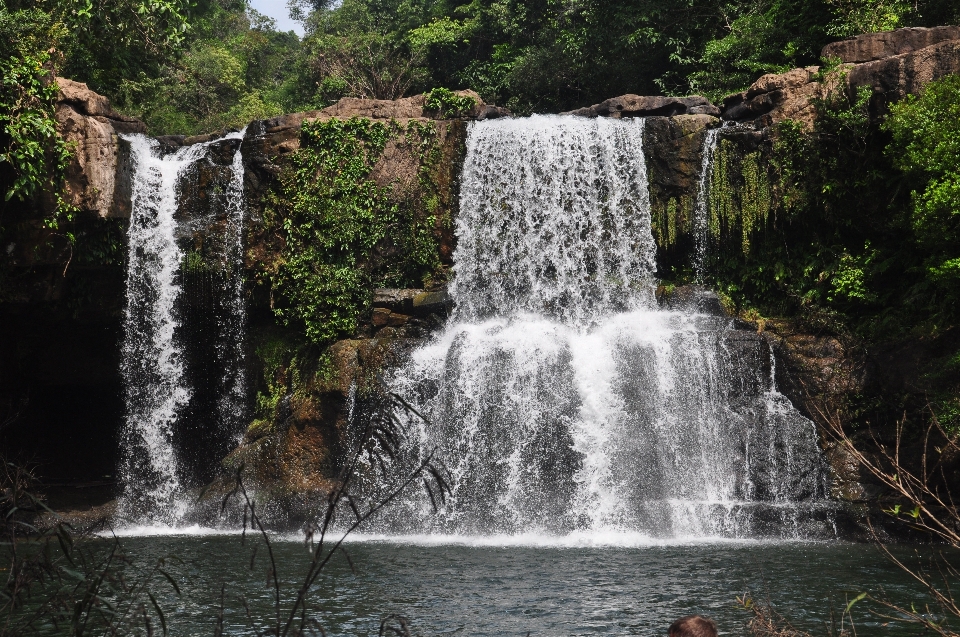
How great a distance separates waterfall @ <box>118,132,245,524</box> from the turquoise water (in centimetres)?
447

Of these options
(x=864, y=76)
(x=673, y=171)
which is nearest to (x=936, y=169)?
(x=864, y=76)

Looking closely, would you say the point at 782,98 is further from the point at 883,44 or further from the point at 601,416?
the point at 601,416

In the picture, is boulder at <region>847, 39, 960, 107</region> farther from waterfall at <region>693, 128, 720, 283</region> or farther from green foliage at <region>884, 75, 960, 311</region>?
waterfall at <region>693, 128, 720, 283</region>

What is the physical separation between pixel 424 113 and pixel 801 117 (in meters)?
7.97

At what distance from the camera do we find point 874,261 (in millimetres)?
16781

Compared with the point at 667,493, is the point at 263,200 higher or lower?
higher

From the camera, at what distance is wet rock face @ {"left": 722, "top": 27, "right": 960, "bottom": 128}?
15.8 m

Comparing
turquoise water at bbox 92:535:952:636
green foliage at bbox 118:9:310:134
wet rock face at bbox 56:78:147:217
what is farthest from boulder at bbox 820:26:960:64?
green foliage at bbox 118:9:310:134

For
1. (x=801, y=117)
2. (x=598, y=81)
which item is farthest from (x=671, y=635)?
(x=598, y=81)

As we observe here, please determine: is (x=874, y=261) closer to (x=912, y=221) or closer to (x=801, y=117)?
(x=912, y=221)

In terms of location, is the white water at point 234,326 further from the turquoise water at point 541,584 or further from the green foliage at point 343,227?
the turquoise water at point 541,584

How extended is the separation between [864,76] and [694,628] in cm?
1500

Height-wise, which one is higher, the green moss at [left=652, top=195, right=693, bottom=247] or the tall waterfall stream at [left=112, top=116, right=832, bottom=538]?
the green moss at [left=652, top=195, right=693, bottom=247]

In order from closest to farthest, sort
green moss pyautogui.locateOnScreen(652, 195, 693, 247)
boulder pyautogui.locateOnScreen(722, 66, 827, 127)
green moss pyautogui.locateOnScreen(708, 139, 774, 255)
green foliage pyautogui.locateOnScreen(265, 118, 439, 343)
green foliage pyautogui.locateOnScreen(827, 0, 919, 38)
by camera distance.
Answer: boulder pyautogui.locateOnScreen(722, 66, 827, 127) < green foliage pyautogui.locateOnScreen(265, 118, 439, 343) < green moss pyautogui.locateOnScreen(708, 139, 774, 255) < green moss pyautogui.locateOnScreen(652, 195, 693, 247) < green foliage pyautogui.locateOnScreen(827, 0, 919, 38)
